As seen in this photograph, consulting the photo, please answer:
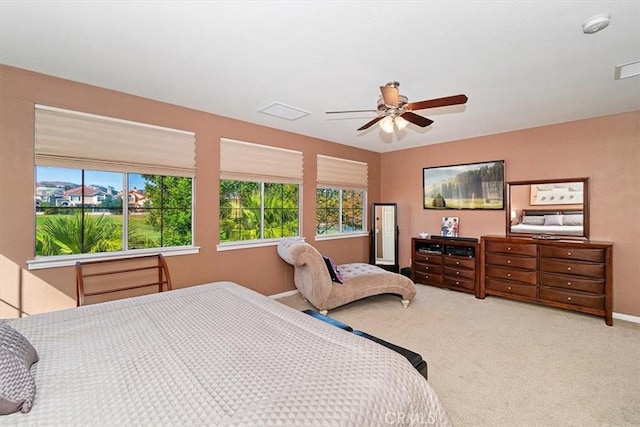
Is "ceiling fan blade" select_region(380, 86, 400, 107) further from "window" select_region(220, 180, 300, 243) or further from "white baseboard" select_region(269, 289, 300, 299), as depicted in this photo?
"white baseboard" select_region(269, 289, 300, 299)

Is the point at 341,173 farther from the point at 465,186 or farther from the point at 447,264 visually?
the point at 447,264

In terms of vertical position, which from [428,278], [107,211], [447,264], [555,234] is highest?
[107,211]

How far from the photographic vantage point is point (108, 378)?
3.93ft

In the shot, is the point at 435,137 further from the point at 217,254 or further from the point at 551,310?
the point at 217,254

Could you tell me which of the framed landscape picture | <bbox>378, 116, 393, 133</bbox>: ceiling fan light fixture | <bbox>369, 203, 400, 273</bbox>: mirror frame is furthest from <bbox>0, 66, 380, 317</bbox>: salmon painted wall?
the framed landscape picture

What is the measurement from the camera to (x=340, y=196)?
18.3 ft

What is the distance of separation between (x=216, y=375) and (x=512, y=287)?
4.32 meters

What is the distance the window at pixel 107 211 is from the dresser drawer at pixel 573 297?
4.64 m

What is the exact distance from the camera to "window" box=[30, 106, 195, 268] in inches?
108

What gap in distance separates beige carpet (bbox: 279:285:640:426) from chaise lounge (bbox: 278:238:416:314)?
0.22 metres

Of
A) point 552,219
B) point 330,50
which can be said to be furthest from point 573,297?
point 330,50

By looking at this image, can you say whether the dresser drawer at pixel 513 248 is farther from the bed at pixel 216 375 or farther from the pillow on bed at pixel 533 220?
the bed at pixel 216 375

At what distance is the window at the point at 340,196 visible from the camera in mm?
5160

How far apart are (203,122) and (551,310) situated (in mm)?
5102
